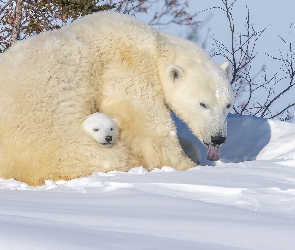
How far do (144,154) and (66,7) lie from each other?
588 centimetres

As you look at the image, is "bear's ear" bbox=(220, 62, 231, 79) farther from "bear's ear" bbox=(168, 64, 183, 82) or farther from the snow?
the snow

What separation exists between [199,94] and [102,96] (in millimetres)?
819

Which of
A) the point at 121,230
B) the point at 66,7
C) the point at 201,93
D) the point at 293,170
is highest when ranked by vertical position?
the point at 66,7

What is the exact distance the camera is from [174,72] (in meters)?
5.17

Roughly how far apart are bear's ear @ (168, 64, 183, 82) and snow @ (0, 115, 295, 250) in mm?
1061

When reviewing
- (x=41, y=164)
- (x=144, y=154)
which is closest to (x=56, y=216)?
(x=41, y=164)

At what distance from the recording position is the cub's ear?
5.14m

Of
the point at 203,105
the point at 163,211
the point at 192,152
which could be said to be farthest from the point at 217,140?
the point at 163,211

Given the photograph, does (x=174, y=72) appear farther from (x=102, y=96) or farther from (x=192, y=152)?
(x=192, y=152)

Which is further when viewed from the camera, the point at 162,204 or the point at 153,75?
the point at 153,75

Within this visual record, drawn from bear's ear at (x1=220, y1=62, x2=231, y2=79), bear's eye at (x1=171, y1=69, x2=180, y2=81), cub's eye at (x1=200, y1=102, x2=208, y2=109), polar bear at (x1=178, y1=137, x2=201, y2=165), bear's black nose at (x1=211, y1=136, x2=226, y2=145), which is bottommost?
polar bear at (x1=178, y1=137, x2=201, y2=165)

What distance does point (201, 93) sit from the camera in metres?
5.14

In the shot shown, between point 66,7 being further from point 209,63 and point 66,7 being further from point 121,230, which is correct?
point 121,230

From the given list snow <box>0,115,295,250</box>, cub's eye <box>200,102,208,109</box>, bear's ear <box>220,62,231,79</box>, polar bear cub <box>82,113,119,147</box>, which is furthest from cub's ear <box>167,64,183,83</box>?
snow <box>0,115,295,250</box>
